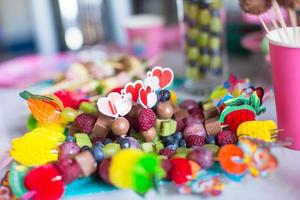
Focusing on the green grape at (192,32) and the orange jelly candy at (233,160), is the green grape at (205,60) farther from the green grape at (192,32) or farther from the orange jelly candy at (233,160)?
the orange jelly candy at (233,160)

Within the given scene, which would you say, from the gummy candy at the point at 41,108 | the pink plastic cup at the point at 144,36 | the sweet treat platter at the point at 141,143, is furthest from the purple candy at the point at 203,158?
the pink plastic cup at the point at 144,36

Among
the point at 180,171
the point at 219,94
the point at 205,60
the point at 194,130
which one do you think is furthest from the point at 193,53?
the point at 180,171

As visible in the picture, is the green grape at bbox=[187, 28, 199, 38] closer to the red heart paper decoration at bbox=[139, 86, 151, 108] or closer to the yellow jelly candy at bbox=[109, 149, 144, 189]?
the red heart paper decoration at bbox=[139, 86, 151, 108]

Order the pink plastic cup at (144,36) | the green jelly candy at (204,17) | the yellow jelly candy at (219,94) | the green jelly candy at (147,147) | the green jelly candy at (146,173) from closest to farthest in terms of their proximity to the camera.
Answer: the green jelly candy at (146,173), the green jelly candy at (147,147), the yellow jelly candy at (219,94), the green jelly candy at (204,17), the pink plastic cup at (144,36)

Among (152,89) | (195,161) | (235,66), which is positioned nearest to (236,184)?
(195,161)

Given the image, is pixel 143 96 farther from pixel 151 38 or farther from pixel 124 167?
pixel 151 38
